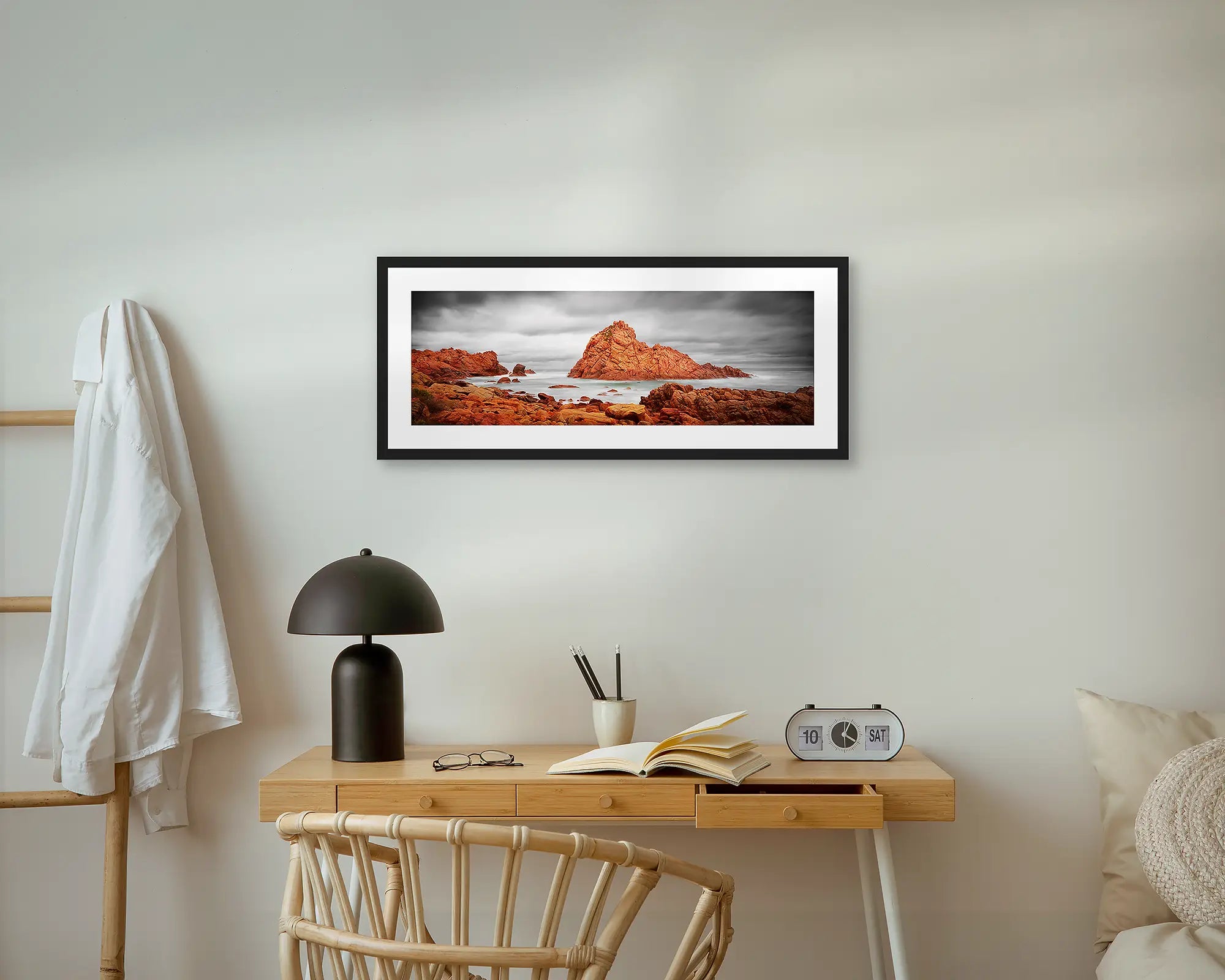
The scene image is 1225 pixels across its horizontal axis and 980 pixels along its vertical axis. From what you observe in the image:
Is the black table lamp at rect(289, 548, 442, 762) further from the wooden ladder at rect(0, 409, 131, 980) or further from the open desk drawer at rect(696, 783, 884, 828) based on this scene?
the open desk drawer at rect(696, 783, 884, 828)

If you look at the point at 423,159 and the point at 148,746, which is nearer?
the point at 148,746

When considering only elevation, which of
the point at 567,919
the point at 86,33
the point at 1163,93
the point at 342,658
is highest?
the point at 86,33

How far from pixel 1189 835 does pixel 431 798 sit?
4.57 ft

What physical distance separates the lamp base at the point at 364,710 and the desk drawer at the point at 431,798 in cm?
16

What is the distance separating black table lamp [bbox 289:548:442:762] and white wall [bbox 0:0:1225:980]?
0.84 ft

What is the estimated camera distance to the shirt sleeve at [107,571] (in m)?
2.08

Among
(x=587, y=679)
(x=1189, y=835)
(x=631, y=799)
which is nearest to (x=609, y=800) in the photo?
(x=631, y=799)

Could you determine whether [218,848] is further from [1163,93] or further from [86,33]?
[1163,93]

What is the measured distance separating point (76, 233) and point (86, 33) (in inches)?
19.0

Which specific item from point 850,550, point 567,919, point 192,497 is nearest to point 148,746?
point 192,497

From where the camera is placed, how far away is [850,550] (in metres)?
2.32

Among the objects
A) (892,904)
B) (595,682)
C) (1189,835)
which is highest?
(595,682)

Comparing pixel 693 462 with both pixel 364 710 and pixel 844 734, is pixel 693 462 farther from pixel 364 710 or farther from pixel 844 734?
pixel 364 710

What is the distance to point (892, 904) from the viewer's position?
1.89 meters
